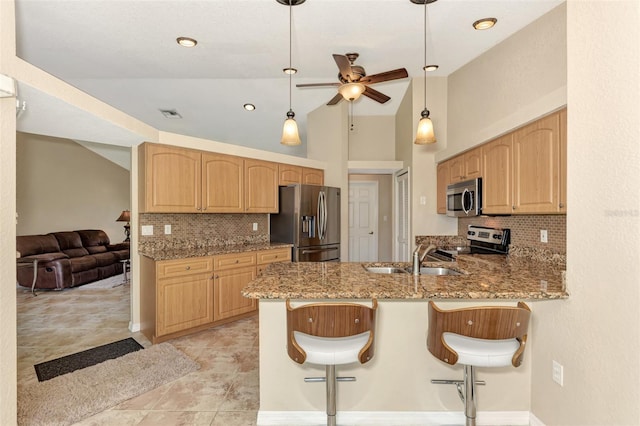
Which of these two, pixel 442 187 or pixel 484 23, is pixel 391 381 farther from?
pixel 484 23

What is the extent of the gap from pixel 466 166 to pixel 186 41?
306cm

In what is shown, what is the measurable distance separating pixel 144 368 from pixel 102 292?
333cm

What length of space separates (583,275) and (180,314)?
11.0 feet

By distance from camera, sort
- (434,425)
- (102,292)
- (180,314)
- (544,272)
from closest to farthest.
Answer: (434,425) < (544,272) < (180,314) < (102,292)

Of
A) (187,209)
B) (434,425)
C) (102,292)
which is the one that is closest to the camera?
(434,425)

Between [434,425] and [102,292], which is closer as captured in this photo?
[434,425]

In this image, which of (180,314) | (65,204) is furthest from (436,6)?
(65,204)

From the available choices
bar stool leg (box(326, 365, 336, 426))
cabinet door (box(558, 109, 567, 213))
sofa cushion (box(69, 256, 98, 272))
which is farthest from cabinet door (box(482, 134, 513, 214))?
sofa cushion (box(69, 256, 98, 272))

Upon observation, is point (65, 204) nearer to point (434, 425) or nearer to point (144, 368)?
point (144, 368)

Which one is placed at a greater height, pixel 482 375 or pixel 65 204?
pixel 65 204

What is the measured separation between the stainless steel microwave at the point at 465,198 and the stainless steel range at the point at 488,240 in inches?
11.9

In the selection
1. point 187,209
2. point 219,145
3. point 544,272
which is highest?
point 219,145

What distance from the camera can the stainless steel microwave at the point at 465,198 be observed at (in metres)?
3.26

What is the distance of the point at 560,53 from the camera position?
2506 mm
